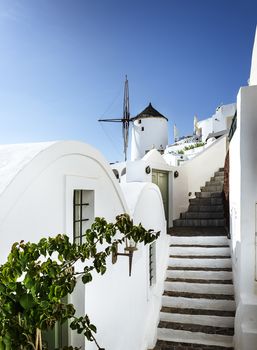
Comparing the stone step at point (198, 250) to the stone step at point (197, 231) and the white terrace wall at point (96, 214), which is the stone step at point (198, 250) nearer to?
the stone step at point (197, 231)

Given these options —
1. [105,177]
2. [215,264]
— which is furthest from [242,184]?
[215,264]

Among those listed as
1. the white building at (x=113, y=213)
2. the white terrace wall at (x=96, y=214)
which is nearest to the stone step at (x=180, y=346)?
the white building at (x=113, y=213)

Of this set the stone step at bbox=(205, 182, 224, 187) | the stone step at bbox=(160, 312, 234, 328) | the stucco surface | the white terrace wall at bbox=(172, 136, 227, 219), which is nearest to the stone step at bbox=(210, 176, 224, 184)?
the stone step at bbox=(205, 182, 224, 187)

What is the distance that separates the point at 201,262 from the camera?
8492 mm

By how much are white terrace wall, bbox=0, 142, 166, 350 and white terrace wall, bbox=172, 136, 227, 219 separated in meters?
6.55

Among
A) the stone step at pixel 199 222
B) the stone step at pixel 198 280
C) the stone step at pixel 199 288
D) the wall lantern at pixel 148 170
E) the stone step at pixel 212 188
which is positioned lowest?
the stone step at pixel 199 288

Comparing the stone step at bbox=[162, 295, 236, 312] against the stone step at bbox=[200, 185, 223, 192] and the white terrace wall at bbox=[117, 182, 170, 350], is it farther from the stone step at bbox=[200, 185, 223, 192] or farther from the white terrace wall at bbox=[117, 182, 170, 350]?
the stone step at bbox=[200, 185, 223, 192]

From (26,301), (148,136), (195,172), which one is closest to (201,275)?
(195,172)

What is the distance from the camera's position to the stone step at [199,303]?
7117mm

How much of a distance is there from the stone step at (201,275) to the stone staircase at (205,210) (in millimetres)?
3859

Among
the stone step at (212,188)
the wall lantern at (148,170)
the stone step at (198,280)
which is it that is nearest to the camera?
the stone step at (198,280)

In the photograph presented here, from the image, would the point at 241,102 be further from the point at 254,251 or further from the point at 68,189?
the point at 68,189

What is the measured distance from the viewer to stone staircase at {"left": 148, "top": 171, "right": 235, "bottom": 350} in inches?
255

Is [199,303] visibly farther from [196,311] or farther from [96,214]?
[96,214]
